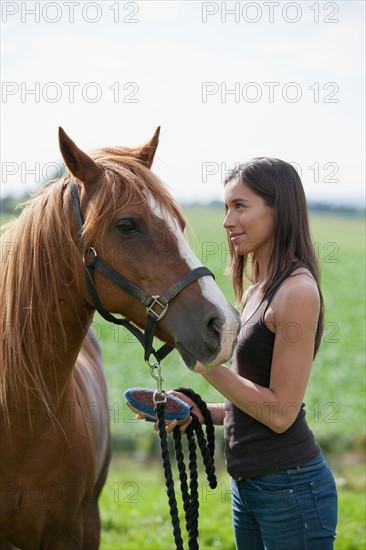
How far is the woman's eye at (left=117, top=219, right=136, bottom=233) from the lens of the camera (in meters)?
2.79

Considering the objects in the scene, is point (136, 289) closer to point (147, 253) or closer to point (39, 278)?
point (147, 253)

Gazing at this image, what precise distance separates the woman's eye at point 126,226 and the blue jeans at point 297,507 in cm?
116

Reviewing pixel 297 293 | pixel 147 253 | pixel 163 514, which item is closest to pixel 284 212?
pixel 297 293

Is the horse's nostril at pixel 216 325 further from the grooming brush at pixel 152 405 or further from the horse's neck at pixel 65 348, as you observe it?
the horse's neck at pixel 65 348

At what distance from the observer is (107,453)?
16.0ft

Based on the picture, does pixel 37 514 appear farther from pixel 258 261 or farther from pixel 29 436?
pixel 258 261

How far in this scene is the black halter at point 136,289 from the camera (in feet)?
8.90

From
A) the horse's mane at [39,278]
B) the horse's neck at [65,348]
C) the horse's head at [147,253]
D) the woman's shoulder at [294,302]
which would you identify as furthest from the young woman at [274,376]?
the horse's neck at [65,348]

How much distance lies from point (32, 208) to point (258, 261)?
105 cm

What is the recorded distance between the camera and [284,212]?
9.68 ft

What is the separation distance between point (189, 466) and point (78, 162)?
54.3 inches

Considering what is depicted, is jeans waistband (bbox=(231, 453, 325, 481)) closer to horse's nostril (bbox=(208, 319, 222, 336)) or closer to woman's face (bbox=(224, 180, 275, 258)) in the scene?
horse's nostril (bbox=(208, 319, 222, 336))

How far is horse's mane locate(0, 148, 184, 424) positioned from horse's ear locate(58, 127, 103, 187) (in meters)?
0.05

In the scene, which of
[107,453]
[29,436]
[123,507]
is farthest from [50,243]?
[123,507]
